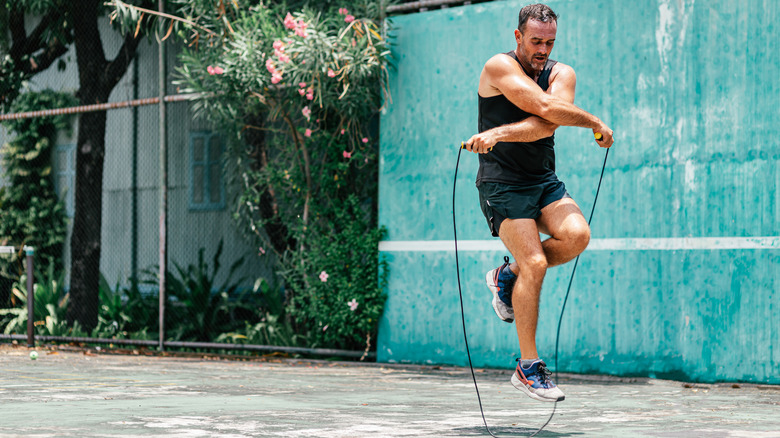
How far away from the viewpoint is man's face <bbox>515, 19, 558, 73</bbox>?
16.3 ft

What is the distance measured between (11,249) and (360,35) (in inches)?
176

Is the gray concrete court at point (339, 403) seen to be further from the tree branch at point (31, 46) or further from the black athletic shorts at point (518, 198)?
the tree branch at point (31, 46)

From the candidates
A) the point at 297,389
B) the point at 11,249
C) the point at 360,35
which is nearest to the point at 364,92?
the point at 360,35

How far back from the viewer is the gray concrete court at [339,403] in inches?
192

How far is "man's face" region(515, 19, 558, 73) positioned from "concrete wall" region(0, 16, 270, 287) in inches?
310

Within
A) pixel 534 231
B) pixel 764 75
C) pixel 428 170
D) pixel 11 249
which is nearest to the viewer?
pixel 534 231

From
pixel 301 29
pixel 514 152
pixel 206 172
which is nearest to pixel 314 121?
pixel 301 29

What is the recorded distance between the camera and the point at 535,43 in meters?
5.00

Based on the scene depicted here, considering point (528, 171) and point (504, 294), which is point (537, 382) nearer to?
point (504, 294)

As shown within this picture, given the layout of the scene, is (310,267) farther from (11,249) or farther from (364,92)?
(11,249)

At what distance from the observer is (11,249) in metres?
10.9

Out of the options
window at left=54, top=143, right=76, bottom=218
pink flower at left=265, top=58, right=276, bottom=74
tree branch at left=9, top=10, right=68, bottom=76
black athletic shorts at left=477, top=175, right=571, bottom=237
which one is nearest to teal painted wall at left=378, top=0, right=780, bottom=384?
pink flower at left=265, top=58, right=276, bottom=74

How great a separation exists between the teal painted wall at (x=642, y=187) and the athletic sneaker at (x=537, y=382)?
10.9ft

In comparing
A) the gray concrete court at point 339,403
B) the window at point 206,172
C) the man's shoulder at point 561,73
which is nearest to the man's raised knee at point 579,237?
the man's shoulder at point 561,73
